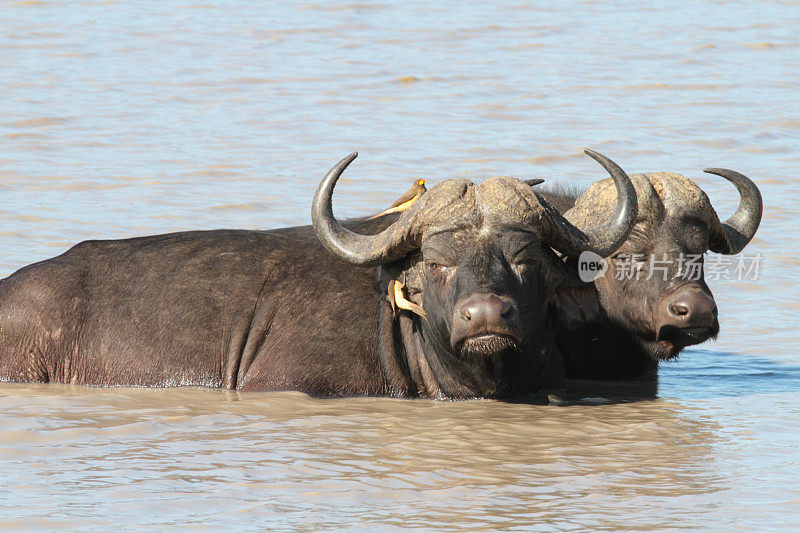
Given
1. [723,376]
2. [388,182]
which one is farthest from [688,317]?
[388,182]

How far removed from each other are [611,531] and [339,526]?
3.49 feet

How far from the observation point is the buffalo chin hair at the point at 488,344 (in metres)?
6.77

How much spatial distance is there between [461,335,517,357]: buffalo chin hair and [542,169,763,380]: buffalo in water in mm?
795

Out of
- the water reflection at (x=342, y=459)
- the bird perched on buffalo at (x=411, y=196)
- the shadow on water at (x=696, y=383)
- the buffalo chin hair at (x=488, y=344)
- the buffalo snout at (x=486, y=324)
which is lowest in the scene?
the water reflection at (x=342, y=459)

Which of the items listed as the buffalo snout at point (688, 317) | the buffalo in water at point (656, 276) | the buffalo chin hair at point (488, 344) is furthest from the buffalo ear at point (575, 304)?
the buffalo chin hair at point (488, 344)

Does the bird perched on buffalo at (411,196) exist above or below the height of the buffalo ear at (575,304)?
above

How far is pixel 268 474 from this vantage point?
6039 mm

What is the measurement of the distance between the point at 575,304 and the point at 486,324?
101 cm

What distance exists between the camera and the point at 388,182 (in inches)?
533

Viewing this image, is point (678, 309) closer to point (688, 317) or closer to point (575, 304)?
point (688, 317)

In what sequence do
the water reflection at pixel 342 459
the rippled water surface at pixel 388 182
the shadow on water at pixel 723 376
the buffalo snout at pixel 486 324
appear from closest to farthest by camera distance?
the water reflection at pixel 342 459
the rippled water surface at pixel 388 182
the buffalo snout at pixel 486 324
the shadow on water at pixel 723 376

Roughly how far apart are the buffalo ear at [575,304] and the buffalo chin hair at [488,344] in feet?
2.46

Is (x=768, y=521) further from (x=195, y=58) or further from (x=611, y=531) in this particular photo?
(x=195, y=58)

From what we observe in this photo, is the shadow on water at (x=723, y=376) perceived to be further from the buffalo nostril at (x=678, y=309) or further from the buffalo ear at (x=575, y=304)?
the buffalo nostril at (x=678, y=309)
